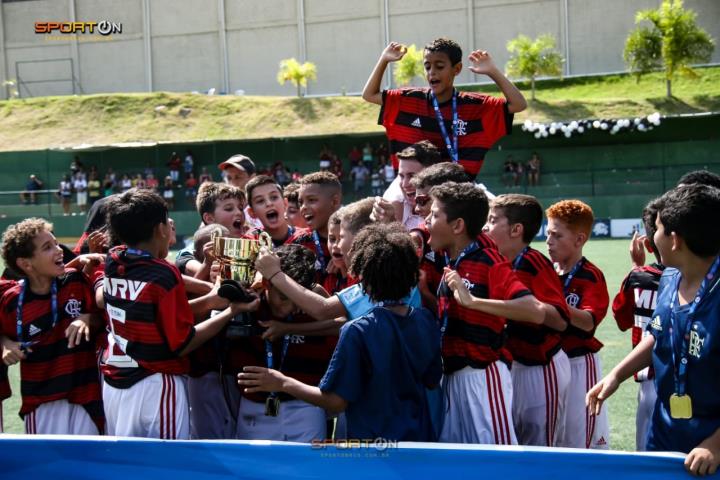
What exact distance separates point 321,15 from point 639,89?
19522 millimetres

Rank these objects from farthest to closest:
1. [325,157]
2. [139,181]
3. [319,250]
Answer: [139,181] < [325,157] < [319,250]

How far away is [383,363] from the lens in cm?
349

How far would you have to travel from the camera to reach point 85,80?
53.8m

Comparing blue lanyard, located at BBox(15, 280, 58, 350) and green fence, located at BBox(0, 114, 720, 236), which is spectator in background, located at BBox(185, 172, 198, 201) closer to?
green fence, located at BBox(0, 114, 720, 236)

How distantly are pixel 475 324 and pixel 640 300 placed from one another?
1.32 m

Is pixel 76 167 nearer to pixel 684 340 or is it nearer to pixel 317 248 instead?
pixel 317 248

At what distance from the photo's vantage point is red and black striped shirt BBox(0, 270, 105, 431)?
4484 millimetres

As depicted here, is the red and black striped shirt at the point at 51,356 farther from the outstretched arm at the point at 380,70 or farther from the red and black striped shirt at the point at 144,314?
the outstretched arm at the point at 380,70

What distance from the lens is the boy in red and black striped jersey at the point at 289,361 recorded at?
427cm

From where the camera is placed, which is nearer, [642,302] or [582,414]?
[642,302]

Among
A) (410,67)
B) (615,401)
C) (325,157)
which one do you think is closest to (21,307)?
(615,401)

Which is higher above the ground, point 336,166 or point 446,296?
point 446,296

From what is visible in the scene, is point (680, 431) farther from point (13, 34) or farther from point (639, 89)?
point (13, 34)

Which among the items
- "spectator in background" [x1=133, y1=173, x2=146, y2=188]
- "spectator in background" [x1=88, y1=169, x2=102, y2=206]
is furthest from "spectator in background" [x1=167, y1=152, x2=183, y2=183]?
"spectator in background" [x1=88, y1=169, x2=102, y2=206]
